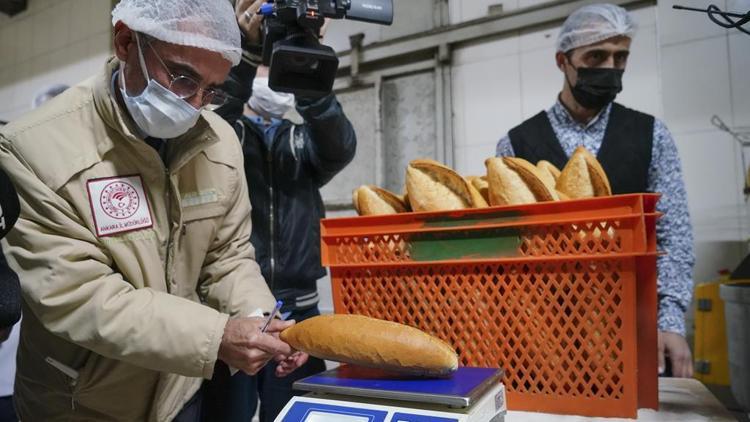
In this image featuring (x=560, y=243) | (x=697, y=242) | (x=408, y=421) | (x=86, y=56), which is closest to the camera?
(x=408, y=421)

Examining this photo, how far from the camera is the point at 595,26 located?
134 cm

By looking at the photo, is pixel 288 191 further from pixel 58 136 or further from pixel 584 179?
pixel 584 179

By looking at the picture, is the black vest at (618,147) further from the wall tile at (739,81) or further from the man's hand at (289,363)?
the wall tile at (739,81)

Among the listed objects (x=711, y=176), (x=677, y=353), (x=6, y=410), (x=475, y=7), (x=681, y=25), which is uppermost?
(x=475, y=7)

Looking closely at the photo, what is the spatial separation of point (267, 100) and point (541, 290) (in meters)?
1.23

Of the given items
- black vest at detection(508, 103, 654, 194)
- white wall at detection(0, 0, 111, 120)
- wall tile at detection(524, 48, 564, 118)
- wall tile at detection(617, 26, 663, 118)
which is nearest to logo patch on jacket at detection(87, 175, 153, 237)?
black vest at detection(508, 103, 654, 194)

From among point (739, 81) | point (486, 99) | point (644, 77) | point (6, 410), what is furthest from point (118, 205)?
point (739, 81)

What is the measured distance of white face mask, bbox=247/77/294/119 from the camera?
165 centimetres

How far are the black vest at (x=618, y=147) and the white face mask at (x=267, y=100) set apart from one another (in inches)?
30.2

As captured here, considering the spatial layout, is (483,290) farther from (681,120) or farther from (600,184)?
(681,120)

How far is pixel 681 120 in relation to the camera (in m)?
2.18

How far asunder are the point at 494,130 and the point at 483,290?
6.69 feet

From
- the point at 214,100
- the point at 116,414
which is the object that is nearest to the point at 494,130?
the point at 214,100

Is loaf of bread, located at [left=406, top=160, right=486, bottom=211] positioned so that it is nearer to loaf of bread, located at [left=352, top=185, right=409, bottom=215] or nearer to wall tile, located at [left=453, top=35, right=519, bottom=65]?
loaf of bread, located at [left=352, top=185, right=409, bottom=215]
